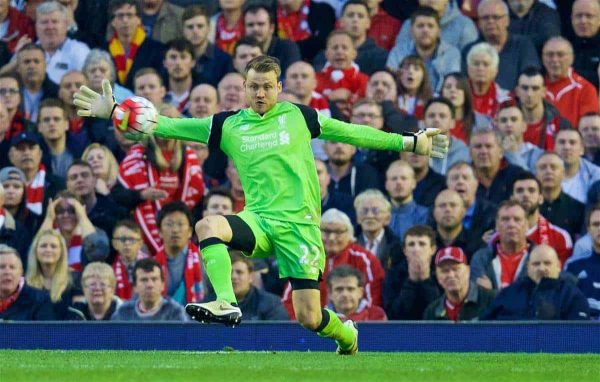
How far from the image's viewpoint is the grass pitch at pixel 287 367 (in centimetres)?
940

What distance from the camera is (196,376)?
9383 millimetres

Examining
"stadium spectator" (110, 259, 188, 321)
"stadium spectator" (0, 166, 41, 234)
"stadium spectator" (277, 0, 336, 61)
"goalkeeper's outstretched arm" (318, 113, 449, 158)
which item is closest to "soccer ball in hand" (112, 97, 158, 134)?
"goalkeeper's outstretched arm" (318, 113, 449, 158)

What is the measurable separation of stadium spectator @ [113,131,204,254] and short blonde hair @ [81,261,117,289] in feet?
3.54

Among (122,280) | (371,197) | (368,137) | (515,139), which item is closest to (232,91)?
(371,197)

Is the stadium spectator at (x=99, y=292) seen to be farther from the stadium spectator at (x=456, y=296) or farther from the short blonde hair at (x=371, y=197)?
the stadium spectator at (x=456, y=296)

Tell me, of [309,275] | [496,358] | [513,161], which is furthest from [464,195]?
[309,275]

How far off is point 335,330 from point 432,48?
19.7 ft

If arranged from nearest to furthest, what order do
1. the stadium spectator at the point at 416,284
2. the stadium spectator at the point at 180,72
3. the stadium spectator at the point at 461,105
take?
1. the stadium spectator at the point at 416,284
2. the stadium spectator at the point at 461,105
3. the stadium spectator at the point at 180,72

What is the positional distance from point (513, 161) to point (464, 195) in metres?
0.88

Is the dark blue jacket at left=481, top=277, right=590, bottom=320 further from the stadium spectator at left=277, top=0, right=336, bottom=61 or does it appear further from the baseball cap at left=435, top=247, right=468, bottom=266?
the stadium spectator at left=277, top=0, right=336, bottom=61

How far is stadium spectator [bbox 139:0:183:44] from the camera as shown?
1700 centimetres

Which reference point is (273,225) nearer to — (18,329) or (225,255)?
(225,255)

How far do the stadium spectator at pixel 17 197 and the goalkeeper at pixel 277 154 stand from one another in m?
4.83

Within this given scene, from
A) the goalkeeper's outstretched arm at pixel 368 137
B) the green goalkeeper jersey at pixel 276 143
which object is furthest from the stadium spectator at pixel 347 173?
the green goalkeeper jersey at pixel 276 143
